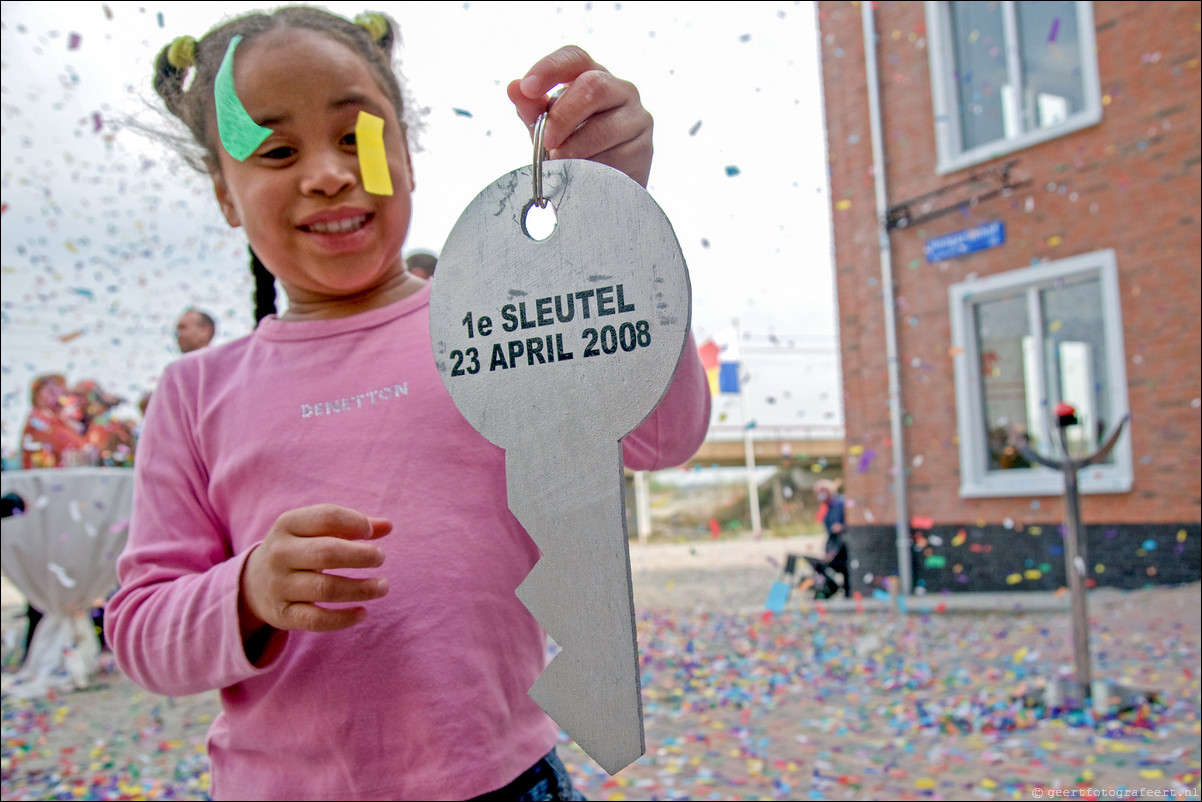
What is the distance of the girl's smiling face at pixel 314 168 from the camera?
811 mm

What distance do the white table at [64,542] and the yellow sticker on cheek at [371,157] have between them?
4812 millimetres

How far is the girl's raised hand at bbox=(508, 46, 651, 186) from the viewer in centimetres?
60

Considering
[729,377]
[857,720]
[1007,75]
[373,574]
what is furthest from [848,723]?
[1007,75]

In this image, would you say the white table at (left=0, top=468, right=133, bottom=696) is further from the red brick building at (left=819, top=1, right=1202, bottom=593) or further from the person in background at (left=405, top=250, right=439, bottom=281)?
the red brick building at (left=819, top=1, right=1202, bottom=593)

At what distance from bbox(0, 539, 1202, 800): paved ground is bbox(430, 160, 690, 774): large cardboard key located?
1.67 meters

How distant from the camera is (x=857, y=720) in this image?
4.31m

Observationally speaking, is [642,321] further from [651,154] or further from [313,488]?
[313,488]

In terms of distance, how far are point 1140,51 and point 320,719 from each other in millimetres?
8232

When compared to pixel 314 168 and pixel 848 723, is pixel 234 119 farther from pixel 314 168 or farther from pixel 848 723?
pixel 848 723

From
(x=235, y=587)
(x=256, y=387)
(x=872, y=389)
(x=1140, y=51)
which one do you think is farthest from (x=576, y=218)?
(x=872, y=389)

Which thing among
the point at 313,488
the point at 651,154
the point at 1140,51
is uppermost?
the point at 1140,51

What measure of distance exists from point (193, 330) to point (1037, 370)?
6.71 meters

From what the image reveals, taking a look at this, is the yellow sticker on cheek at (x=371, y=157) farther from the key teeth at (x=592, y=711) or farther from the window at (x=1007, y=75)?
the window at (x=1007, y=75)

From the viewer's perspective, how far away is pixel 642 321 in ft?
1.61
